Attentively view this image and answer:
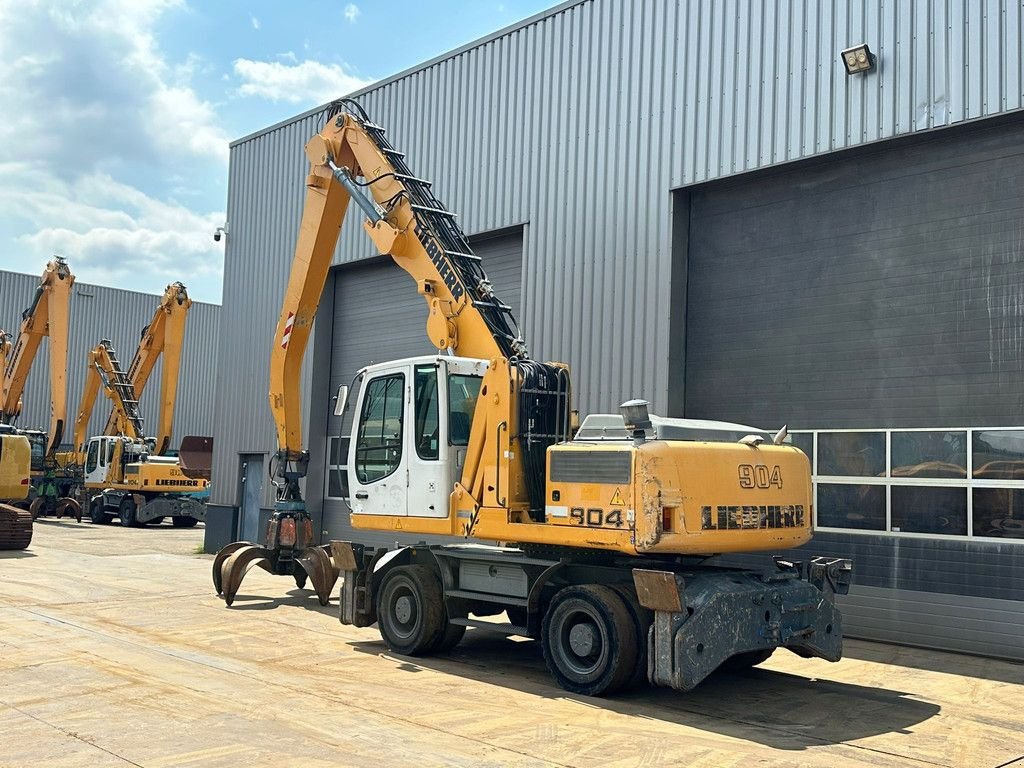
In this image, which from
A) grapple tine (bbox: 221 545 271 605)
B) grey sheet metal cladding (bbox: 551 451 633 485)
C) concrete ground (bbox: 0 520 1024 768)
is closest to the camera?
concrete ground (bbox: 0 520 1024 768)

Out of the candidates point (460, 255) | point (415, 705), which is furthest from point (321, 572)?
point (415, 705)

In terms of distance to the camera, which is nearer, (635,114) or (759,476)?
(759,476)

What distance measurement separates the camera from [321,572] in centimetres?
1405

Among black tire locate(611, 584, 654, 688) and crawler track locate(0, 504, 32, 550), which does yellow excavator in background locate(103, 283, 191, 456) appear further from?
black tire locate(611, 584, 654, 688)

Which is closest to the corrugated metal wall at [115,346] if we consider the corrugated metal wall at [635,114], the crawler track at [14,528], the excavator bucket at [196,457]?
the excavator bucket at [196,457]

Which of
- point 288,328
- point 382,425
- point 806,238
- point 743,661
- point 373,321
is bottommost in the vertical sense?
point 743,661

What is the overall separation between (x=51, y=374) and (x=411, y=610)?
84.9 ft

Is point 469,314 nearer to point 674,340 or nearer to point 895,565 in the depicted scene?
point 674,340

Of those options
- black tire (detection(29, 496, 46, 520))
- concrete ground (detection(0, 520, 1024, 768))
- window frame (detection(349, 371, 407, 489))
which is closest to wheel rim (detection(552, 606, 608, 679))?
concrete ground (detection(0, 520, 1024, 768))

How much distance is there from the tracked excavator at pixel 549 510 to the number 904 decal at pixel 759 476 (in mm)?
22

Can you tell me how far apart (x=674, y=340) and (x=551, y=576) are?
5778 mm

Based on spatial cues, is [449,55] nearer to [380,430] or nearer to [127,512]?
[380,430]

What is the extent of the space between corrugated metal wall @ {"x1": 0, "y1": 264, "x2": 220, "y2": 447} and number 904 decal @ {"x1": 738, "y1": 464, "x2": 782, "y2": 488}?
1608 inches

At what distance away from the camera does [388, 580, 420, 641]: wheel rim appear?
10.7 meters
